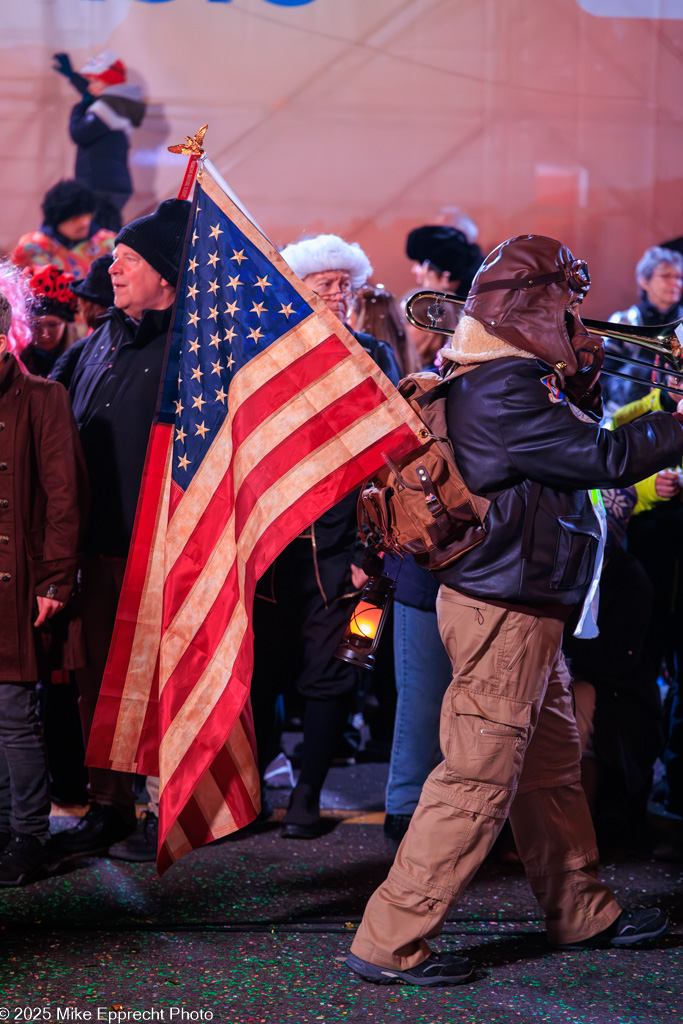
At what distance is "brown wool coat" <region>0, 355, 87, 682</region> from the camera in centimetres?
358

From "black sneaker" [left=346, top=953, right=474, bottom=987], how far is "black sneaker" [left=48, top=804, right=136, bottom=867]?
1.28 metres

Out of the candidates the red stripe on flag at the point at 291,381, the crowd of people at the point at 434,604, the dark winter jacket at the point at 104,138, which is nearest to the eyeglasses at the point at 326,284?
the crowd of people at the point at 434,604

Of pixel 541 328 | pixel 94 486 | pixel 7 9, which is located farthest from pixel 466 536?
pixel 7 9

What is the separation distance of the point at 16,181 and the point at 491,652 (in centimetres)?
622

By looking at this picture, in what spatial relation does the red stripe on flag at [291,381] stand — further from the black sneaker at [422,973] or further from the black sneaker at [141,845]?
the black sneaker at [141,845]

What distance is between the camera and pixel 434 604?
13.1 feet

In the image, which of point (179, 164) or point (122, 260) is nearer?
point (122, 260)

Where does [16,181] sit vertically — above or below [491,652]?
above

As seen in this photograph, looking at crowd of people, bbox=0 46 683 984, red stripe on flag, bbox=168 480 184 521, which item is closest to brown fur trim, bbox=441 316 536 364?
crowd of people, bbox=0 46 683 984

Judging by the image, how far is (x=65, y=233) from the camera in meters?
7.39

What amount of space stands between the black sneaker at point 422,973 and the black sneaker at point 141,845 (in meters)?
1.10

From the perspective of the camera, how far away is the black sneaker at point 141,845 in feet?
12.4

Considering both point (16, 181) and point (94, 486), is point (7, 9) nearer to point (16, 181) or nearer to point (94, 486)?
point (16, 181)

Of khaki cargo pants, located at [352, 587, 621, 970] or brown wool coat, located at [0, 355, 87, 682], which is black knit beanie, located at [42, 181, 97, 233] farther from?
khaki cargo pants, located at [352, 587, 621, 970]
